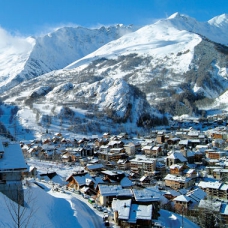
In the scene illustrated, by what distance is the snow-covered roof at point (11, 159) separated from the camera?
44.5ft

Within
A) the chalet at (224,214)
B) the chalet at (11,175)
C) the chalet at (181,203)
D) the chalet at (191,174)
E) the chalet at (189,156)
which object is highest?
the chalet at (11,175)

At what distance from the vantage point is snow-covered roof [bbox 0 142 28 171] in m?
13.6

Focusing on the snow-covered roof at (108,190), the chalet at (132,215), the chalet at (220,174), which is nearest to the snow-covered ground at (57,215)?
the chalet at (132,215)

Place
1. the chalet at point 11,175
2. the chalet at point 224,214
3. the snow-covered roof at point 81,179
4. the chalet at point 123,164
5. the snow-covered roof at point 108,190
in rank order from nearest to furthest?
the chalet at point 11,175 → the snow-covered roof at point 108,190 → the chalet at point 224,214 → the snow-covered roof at point 81,179 → the chalet at point 123,164

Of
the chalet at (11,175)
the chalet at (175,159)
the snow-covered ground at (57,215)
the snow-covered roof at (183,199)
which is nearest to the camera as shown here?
the snow-covered ground at (57,215)

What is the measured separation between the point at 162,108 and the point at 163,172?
7018 centimetres

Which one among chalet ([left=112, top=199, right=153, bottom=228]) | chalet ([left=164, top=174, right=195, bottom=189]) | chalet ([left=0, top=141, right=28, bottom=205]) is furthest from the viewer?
chalet ([left=164, top=174, right=195, bottom=189])

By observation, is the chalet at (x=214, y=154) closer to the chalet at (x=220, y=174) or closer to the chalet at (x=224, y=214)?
the chalet at (x=220, y=174)

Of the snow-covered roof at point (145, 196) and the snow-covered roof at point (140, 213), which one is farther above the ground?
the snow-covered roof at point (145, 196)

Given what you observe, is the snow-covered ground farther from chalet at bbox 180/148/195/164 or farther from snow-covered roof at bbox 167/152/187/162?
chalet at bbox 180/148/195/164

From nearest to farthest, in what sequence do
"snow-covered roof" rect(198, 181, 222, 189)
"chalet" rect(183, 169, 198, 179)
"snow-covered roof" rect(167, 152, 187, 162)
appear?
"snow-covered roof" rect(198, 181, 222, 189)
"chalet" rect(183, 169, 198, 179)
"snow-covered roof" rect(167, 152, 187, 162)

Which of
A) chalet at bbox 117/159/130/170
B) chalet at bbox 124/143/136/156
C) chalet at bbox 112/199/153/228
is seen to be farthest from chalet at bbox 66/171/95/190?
chalet at bbox 124/143/136/156

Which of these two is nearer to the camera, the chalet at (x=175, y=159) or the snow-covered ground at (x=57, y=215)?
the snow-covered ground at (x=57, y=215)

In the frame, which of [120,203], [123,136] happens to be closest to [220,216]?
[120,203]
